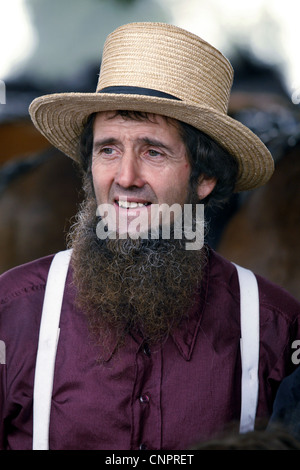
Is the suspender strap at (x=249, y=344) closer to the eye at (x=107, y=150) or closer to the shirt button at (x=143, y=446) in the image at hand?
the shirt button at (x=143, y=446)

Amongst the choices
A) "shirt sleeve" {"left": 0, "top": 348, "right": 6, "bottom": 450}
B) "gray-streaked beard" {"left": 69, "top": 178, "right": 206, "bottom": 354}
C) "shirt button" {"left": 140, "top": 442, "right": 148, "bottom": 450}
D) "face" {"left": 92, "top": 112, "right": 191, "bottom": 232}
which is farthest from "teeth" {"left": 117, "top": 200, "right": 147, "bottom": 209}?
"shirt button" {"left": 140, "top": 442, "right": 148, "bottom": 450}

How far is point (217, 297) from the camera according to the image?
1.99 meters

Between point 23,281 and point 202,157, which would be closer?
point 23,281

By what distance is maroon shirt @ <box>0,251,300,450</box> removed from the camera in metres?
1.71

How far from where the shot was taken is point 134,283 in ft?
6.32

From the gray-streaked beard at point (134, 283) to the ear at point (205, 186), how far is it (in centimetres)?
23

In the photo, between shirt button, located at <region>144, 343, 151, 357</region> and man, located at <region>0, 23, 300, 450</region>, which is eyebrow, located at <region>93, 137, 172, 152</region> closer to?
man, located at <region>0, 23, 300, 450</region>

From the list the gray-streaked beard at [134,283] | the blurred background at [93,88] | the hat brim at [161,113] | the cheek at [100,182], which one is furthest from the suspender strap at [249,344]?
the blurred background at [93,88]

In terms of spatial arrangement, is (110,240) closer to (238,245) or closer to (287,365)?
(287,365)

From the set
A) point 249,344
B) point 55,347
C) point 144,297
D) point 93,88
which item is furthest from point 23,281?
point 93,88

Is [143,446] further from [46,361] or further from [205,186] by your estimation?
[205,186]

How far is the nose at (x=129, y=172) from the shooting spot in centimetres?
187

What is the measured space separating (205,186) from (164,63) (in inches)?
18.6
